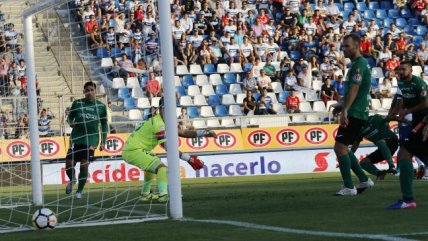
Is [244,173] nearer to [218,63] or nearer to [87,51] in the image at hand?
[218,63]

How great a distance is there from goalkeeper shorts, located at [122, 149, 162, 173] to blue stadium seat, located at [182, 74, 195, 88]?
14.2 meters

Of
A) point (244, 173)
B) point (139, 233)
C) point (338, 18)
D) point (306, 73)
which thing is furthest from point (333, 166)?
point (139, 233)

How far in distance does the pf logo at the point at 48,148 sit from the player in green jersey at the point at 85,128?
7745mm

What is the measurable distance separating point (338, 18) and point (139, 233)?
25722mm

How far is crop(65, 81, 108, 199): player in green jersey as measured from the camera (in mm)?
17109

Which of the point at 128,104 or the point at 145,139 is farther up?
the point at 128,104

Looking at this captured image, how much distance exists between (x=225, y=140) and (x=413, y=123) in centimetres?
1405

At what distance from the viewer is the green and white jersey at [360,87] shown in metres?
13.5

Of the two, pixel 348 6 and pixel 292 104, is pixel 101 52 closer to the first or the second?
pixel 292 104

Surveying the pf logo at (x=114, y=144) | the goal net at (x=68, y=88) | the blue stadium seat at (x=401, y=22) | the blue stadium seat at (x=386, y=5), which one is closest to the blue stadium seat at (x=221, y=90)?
the pf logo at (x=114, y=144)

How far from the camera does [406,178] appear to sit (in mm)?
11547

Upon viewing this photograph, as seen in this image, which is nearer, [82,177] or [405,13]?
[82,177]

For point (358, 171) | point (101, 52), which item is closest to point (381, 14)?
point (101, 52)

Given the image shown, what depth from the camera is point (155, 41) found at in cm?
1384
